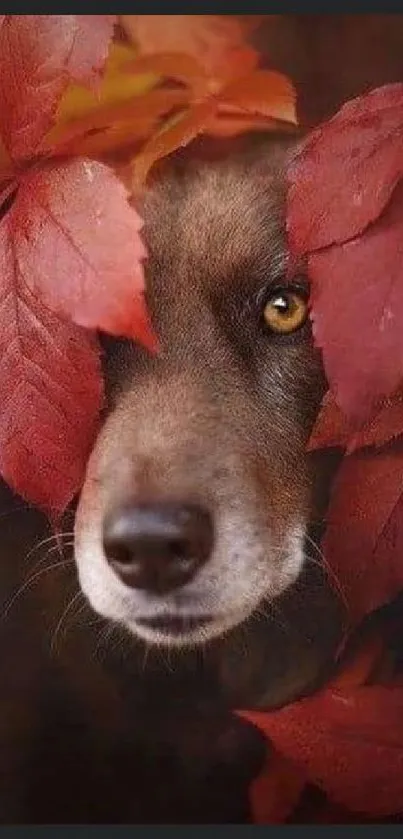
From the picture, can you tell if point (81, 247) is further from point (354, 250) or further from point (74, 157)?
point (354, 250)

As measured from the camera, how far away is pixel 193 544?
4.14ft

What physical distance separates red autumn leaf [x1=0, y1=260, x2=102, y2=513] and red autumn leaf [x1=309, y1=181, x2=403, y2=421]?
0.22m

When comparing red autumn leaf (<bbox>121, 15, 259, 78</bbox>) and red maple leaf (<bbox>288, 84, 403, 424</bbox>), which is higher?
red autumn leaf (<bbox>121, 15, 259, 78</bbox>)

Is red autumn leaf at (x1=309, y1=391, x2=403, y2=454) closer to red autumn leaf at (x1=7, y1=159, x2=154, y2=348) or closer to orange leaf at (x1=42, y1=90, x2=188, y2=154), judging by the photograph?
red autumn leaf at (x1=7, y1=159, x2=154, y2=348)

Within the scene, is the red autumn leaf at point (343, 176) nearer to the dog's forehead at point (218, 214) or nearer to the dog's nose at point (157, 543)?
the dog's forehead at point (218, 214)

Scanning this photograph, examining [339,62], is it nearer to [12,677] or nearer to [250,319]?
[250,319]

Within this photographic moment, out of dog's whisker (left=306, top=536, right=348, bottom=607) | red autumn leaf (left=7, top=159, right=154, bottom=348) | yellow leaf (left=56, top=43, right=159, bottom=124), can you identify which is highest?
yellow leaf (left=56, top=43, right=159, bottom=124)

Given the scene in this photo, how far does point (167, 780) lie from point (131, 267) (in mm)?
498

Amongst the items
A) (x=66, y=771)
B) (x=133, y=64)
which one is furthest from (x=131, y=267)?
(x=66, y=771)

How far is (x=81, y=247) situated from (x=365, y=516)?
36cm

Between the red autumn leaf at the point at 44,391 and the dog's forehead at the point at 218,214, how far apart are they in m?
0.12

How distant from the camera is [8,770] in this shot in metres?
1.40

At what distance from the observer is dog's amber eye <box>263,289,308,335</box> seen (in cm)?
129

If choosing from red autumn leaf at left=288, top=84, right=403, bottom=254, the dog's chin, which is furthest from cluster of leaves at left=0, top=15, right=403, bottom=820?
the dog's chin
